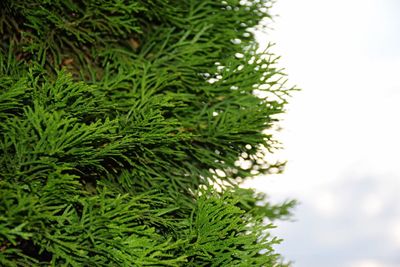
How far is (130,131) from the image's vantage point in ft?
Answer: 13.9

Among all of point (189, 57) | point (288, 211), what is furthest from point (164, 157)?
point (288, 211)

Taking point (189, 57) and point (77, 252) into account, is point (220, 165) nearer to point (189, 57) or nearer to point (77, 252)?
point (189, 57)

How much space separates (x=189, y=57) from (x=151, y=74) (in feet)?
2.29

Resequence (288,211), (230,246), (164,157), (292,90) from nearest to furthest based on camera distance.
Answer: (230,246) → (164,157) → (292,90) → (288,211)

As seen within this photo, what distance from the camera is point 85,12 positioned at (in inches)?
211

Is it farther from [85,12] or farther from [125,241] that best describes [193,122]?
[125,241]

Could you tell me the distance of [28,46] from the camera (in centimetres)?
510

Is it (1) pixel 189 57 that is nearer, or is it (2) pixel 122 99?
(2) pixel 122 99

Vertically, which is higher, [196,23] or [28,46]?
[196,23]

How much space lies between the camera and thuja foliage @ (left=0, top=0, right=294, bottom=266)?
3865 millimetres

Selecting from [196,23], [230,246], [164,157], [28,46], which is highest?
[196,23]

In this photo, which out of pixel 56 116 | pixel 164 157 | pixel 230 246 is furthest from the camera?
pixel 164 157

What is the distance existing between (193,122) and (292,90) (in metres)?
1.04

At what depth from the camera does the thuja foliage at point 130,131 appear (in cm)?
387
